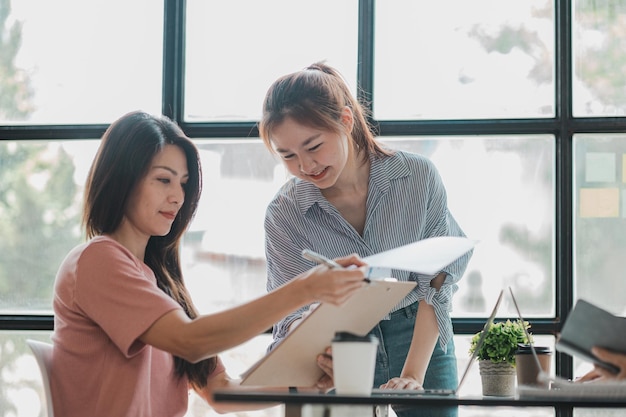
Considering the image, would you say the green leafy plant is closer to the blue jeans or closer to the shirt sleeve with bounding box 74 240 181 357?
the blue jeans

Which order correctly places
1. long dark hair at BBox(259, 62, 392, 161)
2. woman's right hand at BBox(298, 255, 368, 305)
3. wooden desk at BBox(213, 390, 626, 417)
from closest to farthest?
wooden desk at BBox(213, 390, 626, 417) < woman's right hand at BBox(298, 255, 368, 305) < long dark hair at BBox(259, 62, 392, 161)

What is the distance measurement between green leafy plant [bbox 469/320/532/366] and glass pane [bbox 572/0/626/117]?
101 cm

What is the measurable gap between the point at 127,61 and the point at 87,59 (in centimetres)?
14

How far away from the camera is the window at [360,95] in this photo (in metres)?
3.00

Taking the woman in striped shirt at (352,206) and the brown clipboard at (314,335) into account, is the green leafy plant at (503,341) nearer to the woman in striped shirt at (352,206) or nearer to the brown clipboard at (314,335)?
the woman in striped shirt at (352,206)

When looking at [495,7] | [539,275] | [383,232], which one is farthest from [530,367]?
[495,7]

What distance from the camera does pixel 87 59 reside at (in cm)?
326

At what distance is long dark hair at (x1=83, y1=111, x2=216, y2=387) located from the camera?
79.0 inches

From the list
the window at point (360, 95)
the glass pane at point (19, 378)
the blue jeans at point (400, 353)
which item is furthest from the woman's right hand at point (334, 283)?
the glass pane at point (19, 378)

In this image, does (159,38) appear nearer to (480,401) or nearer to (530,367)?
(530,367)

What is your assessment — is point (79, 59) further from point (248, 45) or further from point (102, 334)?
point (102, 334)

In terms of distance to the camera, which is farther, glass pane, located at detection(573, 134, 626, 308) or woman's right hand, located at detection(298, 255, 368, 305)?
glass pane, located at detection(573, 134, 626, 308)

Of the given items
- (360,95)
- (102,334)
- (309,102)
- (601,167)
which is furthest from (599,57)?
(102,334)

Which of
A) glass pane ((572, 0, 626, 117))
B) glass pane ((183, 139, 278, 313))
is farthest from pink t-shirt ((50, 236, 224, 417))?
glass pane ((572, 0, 626, 117))
